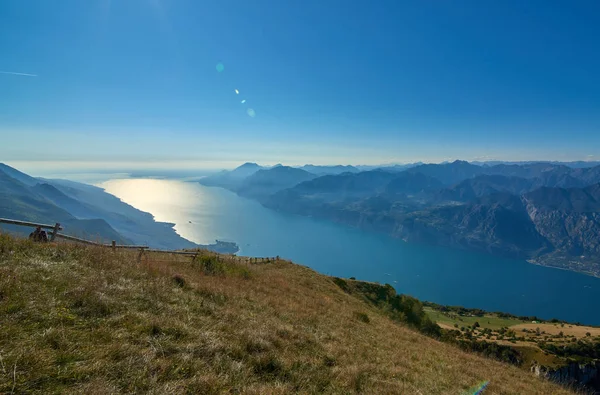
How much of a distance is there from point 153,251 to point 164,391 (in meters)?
19.5

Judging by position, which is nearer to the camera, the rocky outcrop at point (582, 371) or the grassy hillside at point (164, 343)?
the grassy hillside at point (164, 343)

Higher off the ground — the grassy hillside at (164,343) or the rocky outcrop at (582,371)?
the grassy hillside at (164,343)

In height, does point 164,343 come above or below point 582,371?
above

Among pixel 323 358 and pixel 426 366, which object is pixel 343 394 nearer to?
pixel 323 358

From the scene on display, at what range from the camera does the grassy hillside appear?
4.67m

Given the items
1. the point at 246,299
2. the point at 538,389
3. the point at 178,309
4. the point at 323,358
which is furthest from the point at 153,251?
the point at 538,389

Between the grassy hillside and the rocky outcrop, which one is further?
the rocky outcrop

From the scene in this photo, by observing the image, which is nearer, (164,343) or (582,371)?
(164,343)

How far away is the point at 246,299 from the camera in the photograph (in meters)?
12.7

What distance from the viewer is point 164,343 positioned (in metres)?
6.18

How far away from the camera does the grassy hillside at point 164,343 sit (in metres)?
4.67

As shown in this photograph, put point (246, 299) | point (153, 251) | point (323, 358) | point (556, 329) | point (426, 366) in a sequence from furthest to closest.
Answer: point (556, 329)
point (153, 251)
point (246, 299)
point (426, 366)
point (323, 358)

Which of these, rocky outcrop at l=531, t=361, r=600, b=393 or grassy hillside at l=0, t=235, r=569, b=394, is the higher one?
grassy hillside at l=0, t=235, r=569, b=394

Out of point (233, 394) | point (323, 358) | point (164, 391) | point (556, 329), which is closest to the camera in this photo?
point (164, 391)
